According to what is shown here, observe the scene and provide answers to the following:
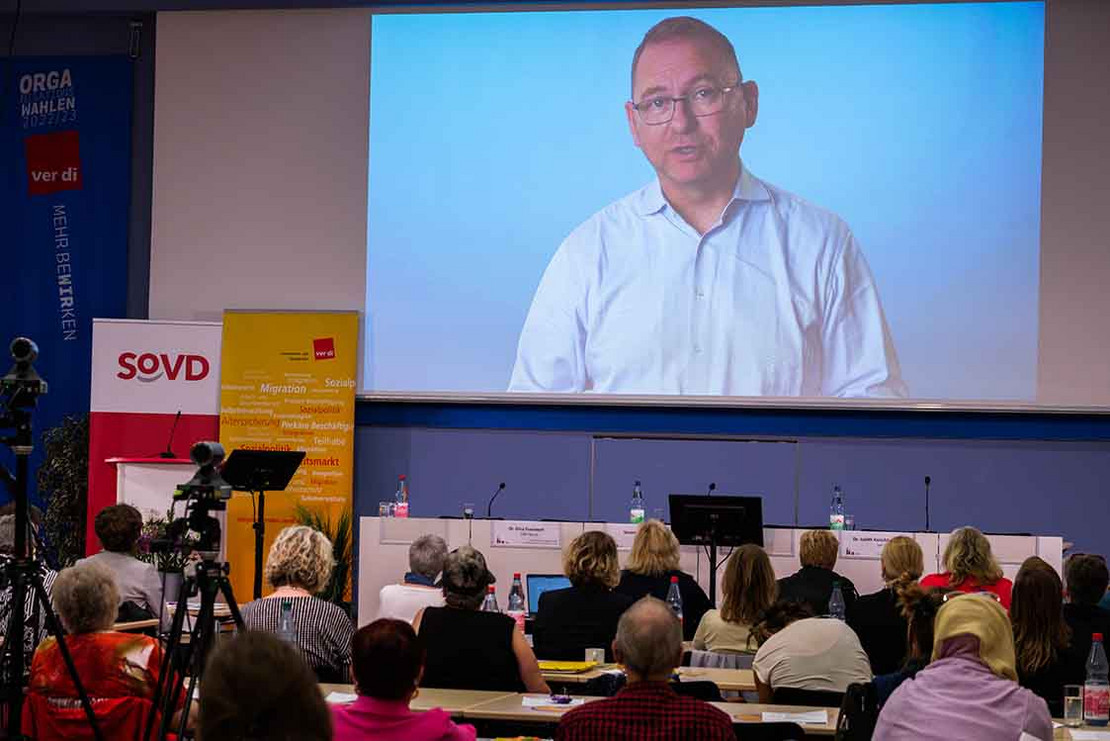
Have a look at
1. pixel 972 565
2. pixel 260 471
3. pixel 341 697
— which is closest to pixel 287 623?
pixel 341 697

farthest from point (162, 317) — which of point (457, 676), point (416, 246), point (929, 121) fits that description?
point (457, 676)

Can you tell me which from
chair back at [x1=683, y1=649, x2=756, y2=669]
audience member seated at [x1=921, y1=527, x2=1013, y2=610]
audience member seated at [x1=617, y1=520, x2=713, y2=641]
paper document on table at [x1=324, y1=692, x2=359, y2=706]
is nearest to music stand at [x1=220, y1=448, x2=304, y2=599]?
audience member seated at [x1=617, y1=520, x2=713, y2=641]

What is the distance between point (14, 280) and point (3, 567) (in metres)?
7.49

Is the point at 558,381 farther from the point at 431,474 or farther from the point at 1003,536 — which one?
the point at 1003,536

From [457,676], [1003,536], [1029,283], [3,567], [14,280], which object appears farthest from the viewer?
[14,280]

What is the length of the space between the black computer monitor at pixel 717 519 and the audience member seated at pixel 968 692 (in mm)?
4257

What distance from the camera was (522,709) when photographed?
441 centimetres

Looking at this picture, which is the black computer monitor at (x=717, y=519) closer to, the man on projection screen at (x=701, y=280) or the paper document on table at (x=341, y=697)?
the man on projection screen at (x=701, y=280)

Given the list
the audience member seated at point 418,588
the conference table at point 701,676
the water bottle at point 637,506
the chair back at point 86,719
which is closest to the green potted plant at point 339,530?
the water bottle at point 637,506

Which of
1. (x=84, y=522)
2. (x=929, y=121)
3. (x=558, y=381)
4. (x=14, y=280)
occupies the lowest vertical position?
(x=84, y=522)

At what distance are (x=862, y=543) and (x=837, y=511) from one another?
1232mm

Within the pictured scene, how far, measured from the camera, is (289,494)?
33.8 feet

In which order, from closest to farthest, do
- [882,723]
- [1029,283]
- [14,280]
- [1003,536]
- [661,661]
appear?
[661,661], [882,723], [1003,536], [1029,283], [14,280]

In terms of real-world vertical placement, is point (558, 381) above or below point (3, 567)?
above
